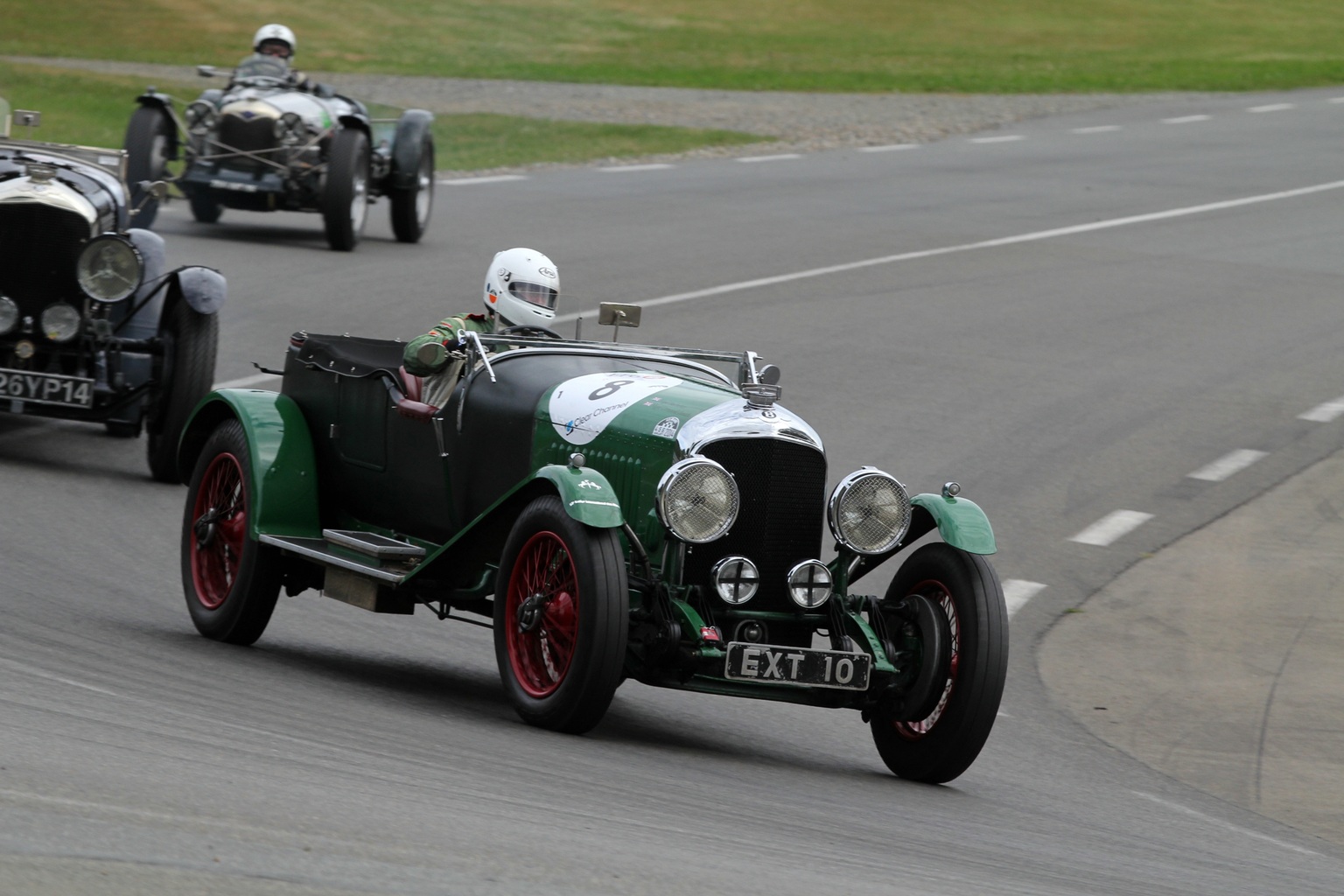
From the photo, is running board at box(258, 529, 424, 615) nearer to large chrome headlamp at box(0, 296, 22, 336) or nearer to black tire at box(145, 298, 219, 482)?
black tire at box(145, 298, 219, 482)

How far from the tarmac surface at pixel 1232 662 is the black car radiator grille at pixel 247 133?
10170mm

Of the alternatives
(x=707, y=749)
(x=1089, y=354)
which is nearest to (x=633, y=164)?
(x=1089, y=354)

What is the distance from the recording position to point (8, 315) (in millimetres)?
11398

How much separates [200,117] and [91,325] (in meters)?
7.52

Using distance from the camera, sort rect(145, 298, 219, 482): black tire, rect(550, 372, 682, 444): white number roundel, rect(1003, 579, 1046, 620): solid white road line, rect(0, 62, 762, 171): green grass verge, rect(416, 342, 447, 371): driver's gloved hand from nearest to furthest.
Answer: rect(550, 372, 682, 444): white number roundel, rect(416, 342, 447, 371): driver's gloved hand, rect(1003, 579, 1046, 620): solid white road line, rect(145, 298, 219, 482): black tire, rect(0, 62, 762, 171): green grass verge

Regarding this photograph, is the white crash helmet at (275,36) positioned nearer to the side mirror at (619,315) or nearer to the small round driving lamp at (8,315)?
the small round driving lamp at (8,315)

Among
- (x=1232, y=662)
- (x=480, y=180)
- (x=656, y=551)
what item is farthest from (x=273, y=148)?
(x=656, y=551)

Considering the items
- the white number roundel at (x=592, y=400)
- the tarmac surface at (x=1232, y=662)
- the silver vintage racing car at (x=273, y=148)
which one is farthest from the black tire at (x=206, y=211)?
the white number roundel at (x=592, y=400)

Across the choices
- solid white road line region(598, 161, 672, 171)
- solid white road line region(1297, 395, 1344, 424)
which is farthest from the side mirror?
solid white road line region(598, 161, 672, 171)

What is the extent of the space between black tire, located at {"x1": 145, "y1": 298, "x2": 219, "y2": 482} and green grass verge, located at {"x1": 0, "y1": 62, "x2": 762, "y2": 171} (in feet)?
44.8

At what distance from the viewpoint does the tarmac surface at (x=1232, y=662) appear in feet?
25.4

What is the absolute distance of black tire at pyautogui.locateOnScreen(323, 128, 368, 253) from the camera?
59.7 ft

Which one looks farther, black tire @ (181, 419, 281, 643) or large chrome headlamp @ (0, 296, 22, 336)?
large chrome headlamp @ (0, 296, 22, 336)

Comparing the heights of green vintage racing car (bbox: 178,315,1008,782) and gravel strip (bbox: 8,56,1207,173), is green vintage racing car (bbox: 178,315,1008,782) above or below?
below
